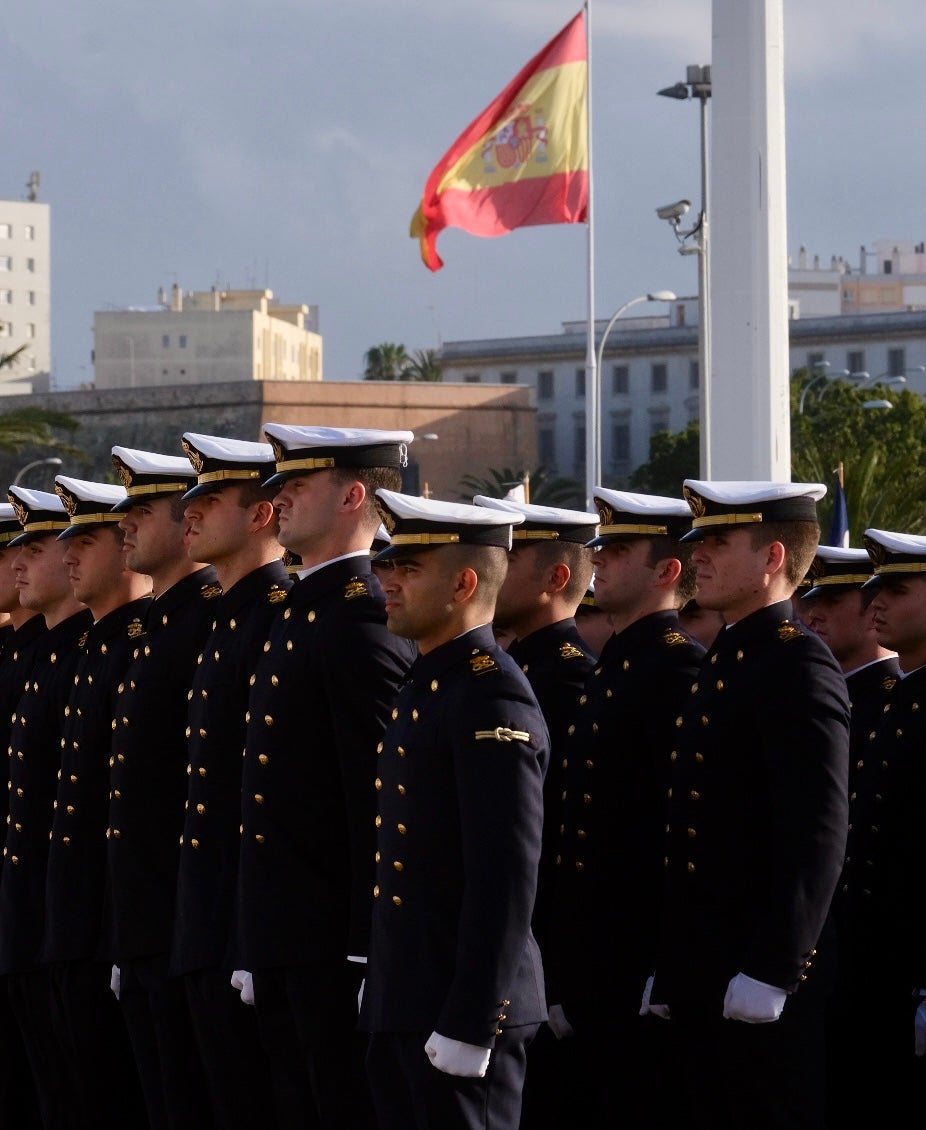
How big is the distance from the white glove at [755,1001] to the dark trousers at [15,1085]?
308 cm

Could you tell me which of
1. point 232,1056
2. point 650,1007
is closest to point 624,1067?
point 650,1007

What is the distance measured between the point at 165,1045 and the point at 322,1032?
798 mm

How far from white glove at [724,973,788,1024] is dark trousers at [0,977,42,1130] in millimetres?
3084

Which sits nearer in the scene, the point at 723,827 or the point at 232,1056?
the point at 723,827

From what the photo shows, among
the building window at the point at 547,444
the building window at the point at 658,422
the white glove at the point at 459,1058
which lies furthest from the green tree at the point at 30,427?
the building window at the point at 547,444

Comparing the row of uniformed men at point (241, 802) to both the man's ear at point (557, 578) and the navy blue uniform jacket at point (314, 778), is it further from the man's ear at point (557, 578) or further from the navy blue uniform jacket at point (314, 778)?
the man's ear at point (557, 578)

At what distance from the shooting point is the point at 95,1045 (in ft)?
21.0

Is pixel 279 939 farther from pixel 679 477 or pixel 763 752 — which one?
pixel 679 477

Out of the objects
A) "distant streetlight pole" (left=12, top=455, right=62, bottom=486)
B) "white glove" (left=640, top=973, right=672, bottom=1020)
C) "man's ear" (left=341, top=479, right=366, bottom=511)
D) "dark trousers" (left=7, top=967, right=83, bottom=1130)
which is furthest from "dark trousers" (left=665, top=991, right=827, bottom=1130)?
"distant streetlight pole" (left=12, top=455, right=62, bottom=486)

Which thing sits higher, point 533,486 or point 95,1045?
point 533,486

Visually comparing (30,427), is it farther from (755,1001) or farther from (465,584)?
(755,1001)

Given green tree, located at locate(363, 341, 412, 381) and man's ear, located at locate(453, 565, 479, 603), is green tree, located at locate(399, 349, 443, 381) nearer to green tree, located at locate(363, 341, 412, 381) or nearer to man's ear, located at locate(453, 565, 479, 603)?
green tree, located at locate(363, 341, 412, 381)

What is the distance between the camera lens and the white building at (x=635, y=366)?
93.7 meters

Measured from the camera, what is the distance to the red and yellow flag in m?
18.0
